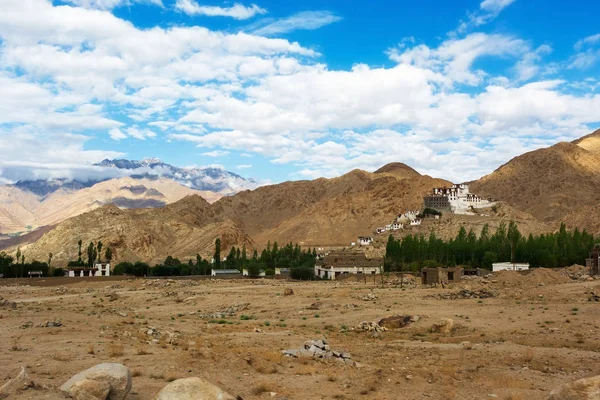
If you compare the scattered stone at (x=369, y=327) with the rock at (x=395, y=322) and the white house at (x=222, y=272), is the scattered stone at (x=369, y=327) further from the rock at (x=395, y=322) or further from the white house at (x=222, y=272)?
the white house at (x=222, y=272)

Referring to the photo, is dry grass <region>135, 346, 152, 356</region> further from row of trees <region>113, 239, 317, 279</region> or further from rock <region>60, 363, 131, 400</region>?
row of trees <region>113, 239, 317, 279</region>

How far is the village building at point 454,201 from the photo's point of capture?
6973 inches

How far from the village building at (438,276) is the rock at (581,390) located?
53973 millimetres

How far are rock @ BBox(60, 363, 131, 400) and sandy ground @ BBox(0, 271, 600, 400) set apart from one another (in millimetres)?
529

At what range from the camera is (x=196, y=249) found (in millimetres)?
167875

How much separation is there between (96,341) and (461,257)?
92313 mm

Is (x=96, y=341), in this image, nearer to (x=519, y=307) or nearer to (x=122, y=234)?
(x=519, y=307)

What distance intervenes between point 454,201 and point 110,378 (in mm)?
172457

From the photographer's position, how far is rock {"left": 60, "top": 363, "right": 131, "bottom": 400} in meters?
13.3

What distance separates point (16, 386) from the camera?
13.1 meters

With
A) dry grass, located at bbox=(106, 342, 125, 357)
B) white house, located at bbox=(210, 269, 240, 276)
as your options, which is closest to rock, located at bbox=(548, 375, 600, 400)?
dry grass, located at bbox=(106, 342, 125, 357)

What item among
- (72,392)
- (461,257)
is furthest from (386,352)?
(461,257)

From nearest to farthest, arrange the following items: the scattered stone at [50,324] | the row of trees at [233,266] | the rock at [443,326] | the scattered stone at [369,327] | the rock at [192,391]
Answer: the rock at [192,391], the scattered stone at [50,324], the rock at [443,326], the scattered stone at [369,327], the row of trees at [233,266]

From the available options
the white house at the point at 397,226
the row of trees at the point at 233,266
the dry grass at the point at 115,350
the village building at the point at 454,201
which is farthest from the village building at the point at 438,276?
the village building at the point at 454,201
